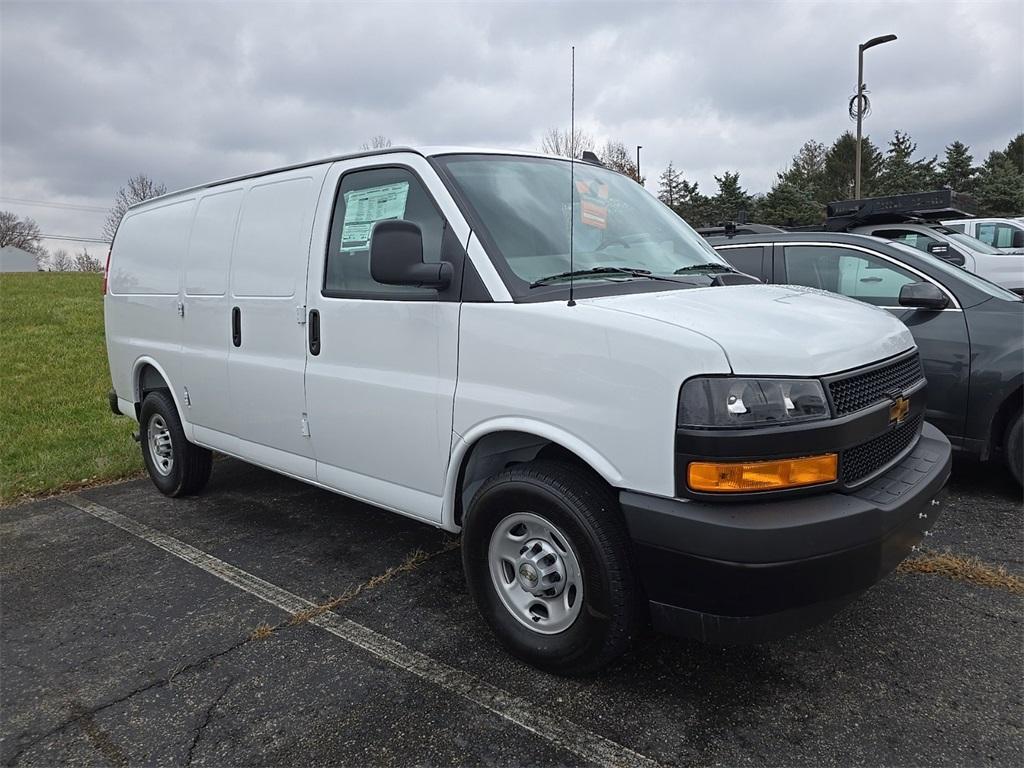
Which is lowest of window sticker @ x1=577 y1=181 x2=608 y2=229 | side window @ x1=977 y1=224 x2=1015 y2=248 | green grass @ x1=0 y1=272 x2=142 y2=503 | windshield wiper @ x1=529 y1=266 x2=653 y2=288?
green grass @ x1=0 y1=272 x2=142 y2=503

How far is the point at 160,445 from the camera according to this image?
5387 millimetres

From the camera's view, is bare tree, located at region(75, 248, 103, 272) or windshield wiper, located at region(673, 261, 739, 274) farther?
bare tree, located at region(75, 248, 103, 272)

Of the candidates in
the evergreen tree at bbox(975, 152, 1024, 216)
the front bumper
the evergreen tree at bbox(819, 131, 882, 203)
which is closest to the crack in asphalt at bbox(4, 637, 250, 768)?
the front bumper

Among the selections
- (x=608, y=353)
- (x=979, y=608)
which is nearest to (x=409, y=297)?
(x=608, y=353)

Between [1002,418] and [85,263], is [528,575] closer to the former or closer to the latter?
[1002,418]

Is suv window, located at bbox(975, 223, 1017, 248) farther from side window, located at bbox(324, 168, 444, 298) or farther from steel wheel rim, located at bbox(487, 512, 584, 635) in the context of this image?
steel wheel rim, located at bbox(487, 512, 584, 635)

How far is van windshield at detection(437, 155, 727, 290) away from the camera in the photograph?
302 cm

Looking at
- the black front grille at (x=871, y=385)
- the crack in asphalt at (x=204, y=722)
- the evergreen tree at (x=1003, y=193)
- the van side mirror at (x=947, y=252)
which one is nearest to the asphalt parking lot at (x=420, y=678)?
the crack in asphalt at (x=204, y=722)

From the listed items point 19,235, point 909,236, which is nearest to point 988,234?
Result: point 909,236

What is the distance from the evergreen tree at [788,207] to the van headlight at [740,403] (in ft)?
116

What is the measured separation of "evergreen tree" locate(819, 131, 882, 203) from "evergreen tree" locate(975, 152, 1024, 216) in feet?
20.4

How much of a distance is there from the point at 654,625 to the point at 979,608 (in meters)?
1.80

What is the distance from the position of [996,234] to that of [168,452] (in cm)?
1601

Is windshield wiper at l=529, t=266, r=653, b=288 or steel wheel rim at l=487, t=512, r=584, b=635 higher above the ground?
windshield wiper at l=529, t=266, r=653, b=288
